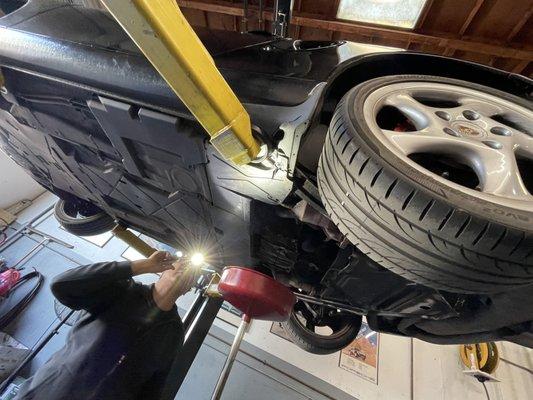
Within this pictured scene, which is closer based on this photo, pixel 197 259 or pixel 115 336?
pixel 115 336

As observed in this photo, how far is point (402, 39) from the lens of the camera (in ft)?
11.1

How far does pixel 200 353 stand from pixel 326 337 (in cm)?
125

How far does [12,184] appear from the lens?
3725mm

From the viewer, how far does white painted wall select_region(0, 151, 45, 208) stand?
3600 mm

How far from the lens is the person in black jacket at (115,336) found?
1.25 metres

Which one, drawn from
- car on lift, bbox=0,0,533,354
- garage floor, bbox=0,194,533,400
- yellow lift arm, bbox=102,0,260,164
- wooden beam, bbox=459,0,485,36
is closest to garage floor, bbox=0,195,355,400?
garage floor, bbox=0,194,533,400

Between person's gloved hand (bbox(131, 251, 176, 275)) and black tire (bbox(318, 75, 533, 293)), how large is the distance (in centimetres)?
126

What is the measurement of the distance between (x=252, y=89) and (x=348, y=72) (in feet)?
0.83

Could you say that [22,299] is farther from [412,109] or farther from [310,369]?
[412,109]

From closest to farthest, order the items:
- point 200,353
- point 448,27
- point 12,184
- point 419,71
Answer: point 419,71 < point 200,353 < point 448,27 < point 12,184

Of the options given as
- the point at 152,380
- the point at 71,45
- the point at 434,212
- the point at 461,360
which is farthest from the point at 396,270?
the point at 461,360

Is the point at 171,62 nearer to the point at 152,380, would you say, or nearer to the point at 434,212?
the point at 434,212

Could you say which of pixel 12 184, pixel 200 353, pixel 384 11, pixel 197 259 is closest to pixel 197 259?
pixel 197 259

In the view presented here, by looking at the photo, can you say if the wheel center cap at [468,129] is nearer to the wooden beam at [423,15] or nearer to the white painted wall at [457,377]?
the white painted wall at [457,377]
